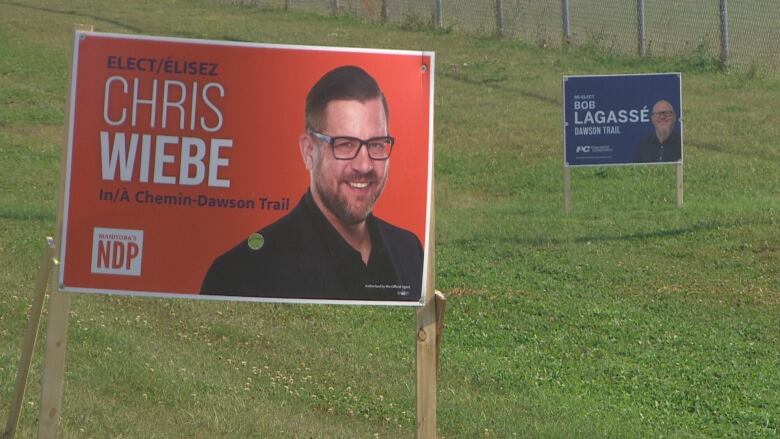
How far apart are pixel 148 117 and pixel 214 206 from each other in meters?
0.46

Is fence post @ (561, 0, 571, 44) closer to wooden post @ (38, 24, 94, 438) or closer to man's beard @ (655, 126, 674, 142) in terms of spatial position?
man's beard @ (655, 126, 674, 142)

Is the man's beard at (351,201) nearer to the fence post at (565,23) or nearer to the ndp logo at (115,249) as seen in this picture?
the ndp logo at (115,249)

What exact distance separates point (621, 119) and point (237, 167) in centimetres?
882

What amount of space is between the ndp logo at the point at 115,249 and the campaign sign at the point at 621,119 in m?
8.72

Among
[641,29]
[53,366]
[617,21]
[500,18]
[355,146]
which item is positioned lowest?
[53,366]

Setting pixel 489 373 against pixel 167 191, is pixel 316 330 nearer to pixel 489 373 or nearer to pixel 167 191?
pixel 489 373

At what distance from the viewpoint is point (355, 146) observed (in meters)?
5.57

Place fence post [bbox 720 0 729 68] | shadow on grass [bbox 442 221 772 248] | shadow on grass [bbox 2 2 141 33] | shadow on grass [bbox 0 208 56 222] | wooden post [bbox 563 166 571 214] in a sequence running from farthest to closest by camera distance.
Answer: shadow on grass [bbox 2 2 141 33] → fence post [bbox 720 0 729 68] → wooden post [bbox 563 166 571 214] → shadow on grass [bbox 0 208 56 222] → shadow on grass [bbox 442 221 772 248]

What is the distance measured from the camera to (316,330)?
923 centimetres

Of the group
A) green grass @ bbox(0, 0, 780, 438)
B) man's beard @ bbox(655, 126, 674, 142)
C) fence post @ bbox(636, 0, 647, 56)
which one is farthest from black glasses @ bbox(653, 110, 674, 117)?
fence post @ bbox(636, 0, 647, 56)

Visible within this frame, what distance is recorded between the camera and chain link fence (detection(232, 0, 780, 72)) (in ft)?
77.6

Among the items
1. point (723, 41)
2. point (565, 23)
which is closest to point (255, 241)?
point (723, 41)

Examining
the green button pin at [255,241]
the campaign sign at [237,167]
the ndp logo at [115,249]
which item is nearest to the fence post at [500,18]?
the campaign sign at [237,167]

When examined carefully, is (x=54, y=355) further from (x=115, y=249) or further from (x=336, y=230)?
(x=336, y=230)
